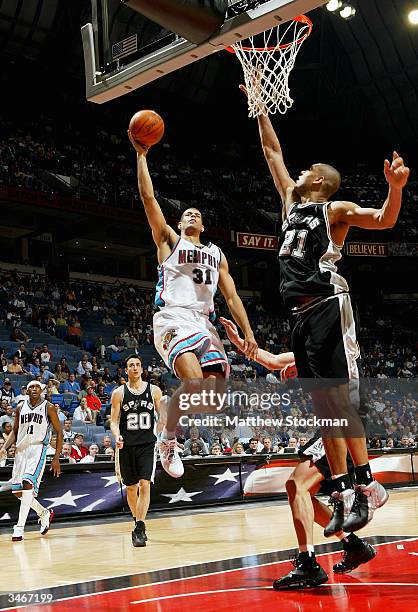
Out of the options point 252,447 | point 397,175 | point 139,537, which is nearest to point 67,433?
point 252,447

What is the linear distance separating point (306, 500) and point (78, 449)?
758 cm

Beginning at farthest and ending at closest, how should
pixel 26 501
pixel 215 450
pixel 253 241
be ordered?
pixel 253 241 → pixel 215 450 → pixel 26 501

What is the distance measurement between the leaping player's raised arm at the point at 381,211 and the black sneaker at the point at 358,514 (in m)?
1.53

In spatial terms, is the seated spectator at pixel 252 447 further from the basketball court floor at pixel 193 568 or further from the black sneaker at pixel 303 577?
the black sneaker at pixel 303 577

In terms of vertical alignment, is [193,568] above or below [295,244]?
below

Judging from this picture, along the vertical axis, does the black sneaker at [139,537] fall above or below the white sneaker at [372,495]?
below

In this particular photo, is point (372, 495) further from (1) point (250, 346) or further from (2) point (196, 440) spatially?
(2) point (196, 440)

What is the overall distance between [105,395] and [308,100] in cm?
1470

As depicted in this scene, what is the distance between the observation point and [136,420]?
28.6 feet

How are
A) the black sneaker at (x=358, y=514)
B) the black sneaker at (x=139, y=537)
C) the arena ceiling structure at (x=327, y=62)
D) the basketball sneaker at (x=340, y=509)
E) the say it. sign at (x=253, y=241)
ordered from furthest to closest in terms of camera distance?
the say it. sign at (x=253, y=241) → the arena ceiling structure at (x=327, y=62) → the black sneaker at (x=139, y=537) → the basketball sneaker at (x=340, y=509) → the black sneaker at (x=358, y=514)

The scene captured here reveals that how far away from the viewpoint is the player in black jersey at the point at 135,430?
336 inches

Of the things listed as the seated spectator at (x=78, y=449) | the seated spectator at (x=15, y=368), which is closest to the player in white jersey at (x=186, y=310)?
the seated spectator at (x=78, y=449)

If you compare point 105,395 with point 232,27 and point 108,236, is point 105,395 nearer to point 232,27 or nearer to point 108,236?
point 108,236

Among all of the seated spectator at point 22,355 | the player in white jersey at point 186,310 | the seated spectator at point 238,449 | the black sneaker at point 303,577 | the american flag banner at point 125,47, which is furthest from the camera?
the seated spectator at point 22,355
